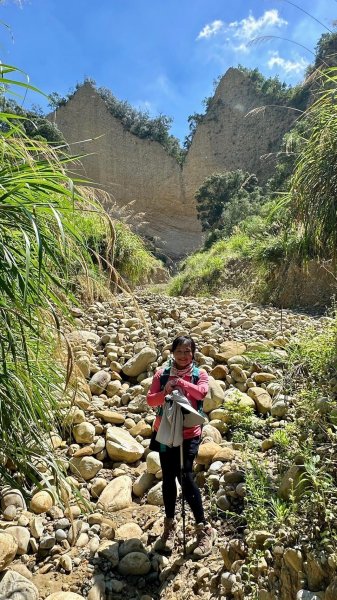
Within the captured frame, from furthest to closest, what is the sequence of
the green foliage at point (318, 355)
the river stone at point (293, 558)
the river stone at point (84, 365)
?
the river stone at point (84, 365) → the green foliage at point (318, 355) → the river stone at point (293, 558)

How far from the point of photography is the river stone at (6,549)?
5.90ft

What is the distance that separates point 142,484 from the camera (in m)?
2.65

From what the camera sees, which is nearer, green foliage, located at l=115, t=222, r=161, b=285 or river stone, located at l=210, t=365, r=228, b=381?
river stone, located at l=210, t=365, r=228, b=381

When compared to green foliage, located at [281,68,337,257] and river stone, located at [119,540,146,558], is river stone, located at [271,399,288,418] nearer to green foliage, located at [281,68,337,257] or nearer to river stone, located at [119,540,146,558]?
green foliage, located at [281,68,337,257]

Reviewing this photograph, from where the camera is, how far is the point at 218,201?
60.0 ft

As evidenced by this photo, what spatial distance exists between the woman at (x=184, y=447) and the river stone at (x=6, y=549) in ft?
2.22

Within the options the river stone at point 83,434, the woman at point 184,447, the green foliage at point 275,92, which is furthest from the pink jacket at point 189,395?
the green foliage at point 275,92

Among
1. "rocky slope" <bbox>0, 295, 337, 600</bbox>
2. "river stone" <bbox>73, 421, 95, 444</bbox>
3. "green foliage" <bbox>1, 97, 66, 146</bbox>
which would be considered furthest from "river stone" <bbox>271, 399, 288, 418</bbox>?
"green foliage" <bbox>1, 97, 66, 146</bbox>

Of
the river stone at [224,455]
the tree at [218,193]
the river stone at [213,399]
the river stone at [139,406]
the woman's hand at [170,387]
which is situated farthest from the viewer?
the tree at [218,193]

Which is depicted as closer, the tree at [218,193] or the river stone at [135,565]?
the river stone at [135,565]

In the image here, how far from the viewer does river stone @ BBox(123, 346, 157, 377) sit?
13.2 feet

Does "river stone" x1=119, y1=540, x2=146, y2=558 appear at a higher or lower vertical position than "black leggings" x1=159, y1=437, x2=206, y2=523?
lower

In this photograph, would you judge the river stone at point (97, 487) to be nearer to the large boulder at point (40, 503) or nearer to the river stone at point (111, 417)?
the large boulder at point (40, 503)

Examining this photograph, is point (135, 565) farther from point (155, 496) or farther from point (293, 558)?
point (293, 558)
